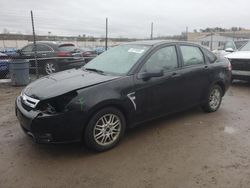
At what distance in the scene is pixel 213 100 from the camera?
5.77 metres

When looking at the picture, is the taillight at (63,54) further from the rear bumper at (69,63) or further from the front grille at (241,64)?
the front grille at (241,64)

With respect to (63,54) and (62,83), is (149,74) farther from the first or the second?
(63,54)

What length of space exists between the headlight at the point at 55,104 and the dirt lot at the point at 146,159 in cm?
72

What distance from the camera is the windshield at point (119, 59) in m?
4.31

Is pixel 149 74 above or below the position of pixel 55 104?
above

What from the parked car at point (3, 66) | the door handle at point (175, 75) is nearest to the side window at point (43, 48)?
the parked car at point (3, 66)

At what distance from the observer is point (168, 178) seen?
3203 millimetres

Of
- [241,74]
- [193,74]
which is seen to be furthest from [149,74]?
[241,74]

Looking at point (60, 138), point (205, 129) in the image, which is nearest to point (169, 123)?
point (205, 129)

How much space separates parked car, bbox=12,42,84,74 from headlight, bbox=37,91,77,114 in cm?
711

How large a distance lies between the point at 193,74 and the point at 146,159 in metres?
2.16

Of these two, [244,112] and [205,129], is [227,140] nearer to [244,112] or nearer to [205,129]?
[205,129]

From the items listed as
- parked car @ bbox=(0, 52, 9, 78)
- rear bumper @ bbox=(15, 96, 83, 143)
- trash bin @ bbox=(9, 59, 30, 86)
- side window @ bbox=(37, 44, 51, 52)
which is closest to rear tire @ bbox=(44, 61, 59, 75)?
side window @ bbox=(37, 44, 51, 52)

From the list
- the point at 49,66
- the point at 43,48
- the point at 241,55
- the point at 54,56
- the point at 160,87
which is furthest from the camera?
the point at 43,48
